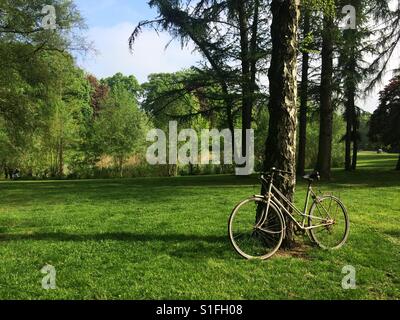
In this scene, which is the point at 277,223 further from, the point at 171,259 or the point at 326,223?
the point at 171,259

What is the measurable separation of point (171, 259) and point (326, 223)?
2482 millimetres

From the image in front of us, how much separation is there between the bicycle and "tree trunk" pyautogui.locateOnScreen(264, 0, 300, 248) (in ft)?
0.67

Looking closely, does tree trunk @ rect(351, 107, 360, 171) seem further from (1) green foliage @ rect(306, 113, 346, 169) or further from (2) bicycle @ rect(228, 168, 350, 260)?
(2) bicycle @ rect(228, 168, 350, 260)

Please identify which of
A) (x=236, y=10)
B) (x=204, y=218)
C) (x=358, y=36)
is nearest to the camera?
(x=204, y=218)

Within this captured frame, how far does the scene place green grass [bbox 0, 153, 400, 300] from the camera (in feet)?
16.2

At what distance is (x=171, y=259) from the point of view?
6.05 meters

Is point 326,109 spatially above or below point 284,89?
above

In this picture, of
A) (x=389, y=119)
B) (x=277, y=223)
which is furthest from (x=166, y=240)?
(x=389, y=119)

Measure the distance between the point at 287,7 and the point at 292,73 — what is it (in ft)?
3.14

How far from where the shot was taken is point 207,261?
5.98 m

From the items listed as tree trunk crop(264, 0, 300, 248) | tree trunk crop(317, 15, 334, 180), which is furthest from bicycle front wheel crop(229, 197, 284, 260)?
tree trunk crop(317, 15, 334, 180)
